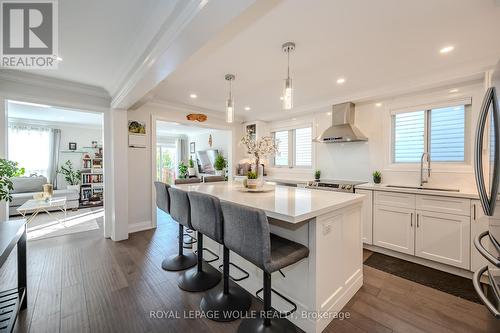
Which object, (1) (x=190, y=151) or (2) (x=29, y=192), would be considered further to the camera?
(1) (x=190, y=151)

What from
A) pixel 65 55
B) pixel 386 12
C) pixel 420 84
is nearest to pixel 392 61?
pixel 420 84

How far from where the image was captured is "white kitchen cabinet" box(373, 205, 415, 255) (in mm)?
2666

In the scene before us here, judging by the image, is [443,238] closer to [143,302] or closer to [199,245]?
[199,245]

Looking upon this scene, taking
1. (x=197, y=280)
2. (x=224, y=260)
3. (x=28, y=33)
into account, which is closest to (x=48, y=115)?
(x=28, y=33)

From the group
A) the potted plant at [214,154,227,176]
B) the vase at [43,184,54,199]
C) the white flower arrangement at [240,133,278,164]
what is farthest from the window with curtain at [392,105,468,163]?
the vase at [43,184,54,199]

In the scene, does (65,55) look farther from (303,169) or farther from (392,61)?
(303,169)

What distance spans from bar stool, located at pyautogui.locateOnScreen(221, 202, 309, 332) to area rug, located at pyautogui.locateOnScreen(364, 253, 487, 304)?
1.64m

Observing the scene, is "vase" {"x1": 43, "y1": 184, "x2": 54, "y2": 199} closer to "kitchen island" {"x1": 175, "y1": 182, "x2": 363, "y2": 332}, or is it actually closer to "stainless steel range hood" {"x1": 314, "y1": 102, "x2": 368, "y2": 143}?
"kitchen island" {"x1": 175, "y1": 182, "x2": 363, "y2": 332}

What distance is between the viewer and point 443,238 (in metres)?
2.44

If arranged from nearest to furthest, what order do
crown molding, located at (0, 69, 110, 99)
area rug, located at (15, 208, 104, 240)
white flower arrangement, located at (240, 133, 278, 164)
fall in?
white flower arrangement, located at (240, 133, 278, 164) < crown molding, located at (0, 69, 110, 99) < area rug, located at (15, 208, 104, 240)

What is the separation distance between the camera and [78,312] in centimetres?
179

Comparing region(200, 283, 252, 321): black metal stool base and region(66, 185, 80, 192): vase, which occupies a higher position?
region(66, 185, 80, 192): vase

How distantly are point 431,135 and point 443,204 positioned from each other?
43.5 inches

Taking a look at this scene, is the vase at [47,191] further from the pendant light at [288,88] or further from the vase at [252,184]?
the pendant light at [288,88]
